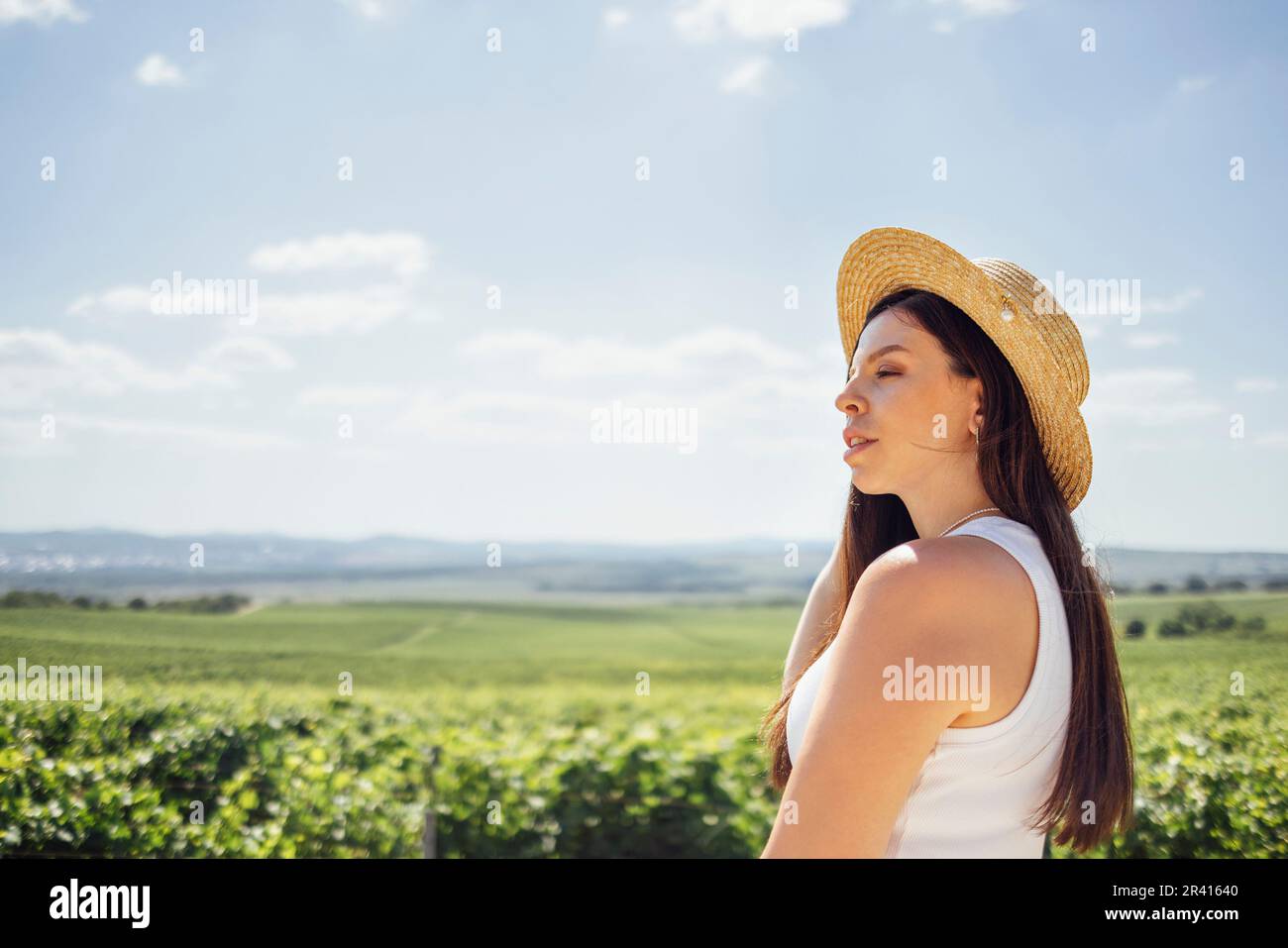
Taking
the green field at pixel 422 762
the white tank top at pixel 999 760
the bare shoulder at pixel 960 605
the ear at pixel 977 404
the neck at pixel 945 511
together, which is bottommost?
the green field at pixel 422 762

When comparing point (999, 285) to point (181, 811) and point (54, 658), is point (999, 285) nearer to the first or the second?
point (181, 811)

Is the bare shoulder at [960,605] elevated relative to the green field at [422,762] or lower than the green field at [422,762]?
elevated

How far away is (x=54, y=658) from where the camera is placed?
374 cm

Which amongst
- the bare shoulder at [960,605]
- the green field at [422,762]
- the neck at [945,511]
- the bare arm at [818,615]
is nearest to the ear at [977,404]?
the neck at [945,511]

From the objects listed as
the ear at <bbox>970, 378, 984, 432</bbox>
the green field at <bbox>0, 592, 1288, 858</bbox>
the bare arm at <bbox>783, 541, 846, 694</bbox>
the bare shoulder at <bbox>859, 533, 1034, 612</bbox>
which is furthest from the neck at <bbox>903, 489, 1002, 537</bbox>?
the green field at <bbox>0, 592, 1288, 858</bbox>

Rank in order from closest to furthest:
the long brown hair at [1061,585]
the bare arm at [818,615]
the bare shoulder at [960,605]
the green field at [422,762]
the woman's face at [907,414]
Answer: the bare shoulder at [960,605] → the long brown hair at [1061,585] → the woman's face at [907,414] → the bare arm at [818,615] → the green field at [422,762]

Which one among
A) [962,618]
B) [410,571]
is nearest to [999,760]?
[962,618]

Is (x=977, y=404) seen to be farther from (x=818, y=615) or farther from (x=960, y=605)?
(x=818, y=615)

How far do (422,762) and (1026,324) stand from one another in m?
3.38

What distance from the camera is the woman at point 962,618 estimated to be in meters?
1.32

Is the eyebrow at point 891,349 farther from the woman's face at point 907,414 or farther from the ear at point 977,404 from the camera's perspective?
the ear at point 977,404

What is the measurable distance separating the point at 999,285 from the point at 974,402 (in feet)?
0.71

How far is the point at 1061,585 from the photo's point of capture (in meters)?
1.52
